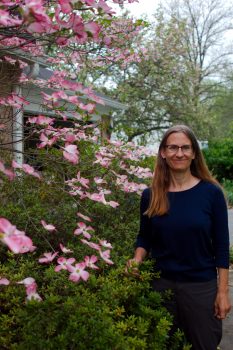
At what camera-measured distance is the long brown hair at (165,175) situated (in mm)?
2609

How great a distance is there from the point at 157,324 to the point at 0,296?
36.2 inches

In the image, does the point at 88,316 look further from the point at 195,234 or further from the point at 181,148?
the point at 181,148

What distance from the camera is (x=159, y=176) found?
2.76m

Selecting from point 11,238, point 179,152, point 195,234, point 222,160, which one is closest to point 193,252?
point 195,234

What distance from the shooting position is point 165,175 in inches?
109

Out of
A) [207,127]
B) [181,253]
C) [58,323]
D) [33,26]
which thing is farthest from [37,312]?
[207,127]

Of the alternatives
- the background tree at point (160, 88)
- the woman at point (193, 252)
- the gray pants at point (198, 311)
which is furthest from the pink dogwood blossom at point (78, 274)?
→ the background tree at point (160, 88)

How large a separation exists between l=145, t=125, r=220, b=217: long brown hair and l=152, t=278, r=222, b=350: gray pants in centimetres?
46

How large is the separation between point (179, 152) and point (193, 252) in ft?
1.97

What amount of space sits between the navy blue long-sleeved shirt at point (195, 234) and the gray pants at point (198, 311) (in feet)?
0.17

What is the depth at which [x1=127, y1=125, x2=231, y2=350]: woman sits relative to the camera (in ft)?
8.21

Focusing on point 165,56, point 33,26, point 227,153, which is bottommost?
point 227,153

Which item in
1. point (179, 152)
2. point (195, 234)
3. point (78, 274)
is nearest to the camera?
point (78, 274)

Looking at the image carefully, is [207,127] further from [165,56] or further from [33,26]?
[33,26]
